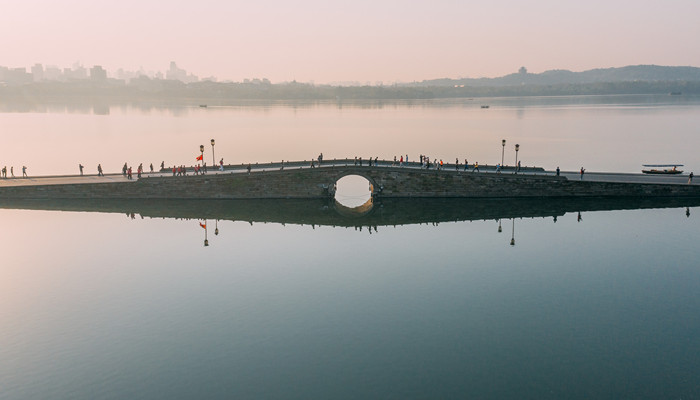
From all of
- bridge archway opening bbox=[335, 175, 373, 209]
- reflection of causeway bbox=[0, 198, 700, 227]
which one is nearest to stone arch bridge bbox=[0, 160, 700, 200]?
reflection of causeway bbox=[0, 198, 700, 227]

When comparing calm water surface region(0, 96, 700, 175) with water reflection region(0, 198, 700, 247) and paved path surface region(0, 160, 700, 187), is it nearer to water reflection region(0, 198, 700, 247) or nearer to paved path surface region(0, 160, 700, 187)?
paved path surface region(0, 160, 700, 187)

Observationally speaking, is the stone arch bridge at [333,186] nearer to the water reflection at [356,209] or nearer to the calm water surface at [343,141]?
the water reflection at [356,209]

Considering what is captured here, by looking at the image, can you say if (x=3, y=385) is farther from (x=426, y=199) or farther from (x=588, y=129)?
(x=588, y=129)

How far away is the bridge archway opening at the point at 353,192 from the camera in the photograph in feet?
192

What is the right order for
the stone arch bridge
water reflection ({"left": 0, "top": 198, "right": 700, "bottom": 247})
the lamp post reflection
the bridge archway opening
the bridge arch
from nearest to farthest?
the lamp post reflection, water reflection ({"left": 0, "top": 198, "right": 700, "bottom": 247}), the stone arch bridge, the bridge arch, the bridge archway opening

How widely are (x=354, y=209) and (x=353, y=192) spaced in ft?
32.7

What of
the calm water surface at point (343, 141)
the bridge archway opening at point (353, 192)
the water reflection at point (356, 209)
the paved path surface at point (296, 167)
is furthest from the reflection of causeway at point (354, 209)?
the calm water surface at point (343, 141)

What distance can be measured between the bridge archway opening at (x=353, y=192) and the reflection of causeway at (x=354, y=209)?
119 inches

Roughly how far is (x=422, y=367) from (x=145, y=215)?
33990mm

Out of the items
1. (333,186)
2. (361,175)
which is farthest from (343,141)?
(361,175)

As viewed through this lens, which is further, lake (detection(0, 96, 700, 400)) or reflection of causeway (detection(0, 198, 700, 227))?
reflection of causeway (detection(0, 198, 700, 227))

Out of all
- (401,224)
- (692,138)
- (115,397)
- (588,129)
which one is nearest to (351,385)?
(115,397)

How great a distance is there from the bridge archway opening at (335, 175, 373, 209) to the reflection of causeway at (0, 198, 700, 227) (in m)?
3.01

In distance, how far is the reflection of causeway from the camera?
4988cm
